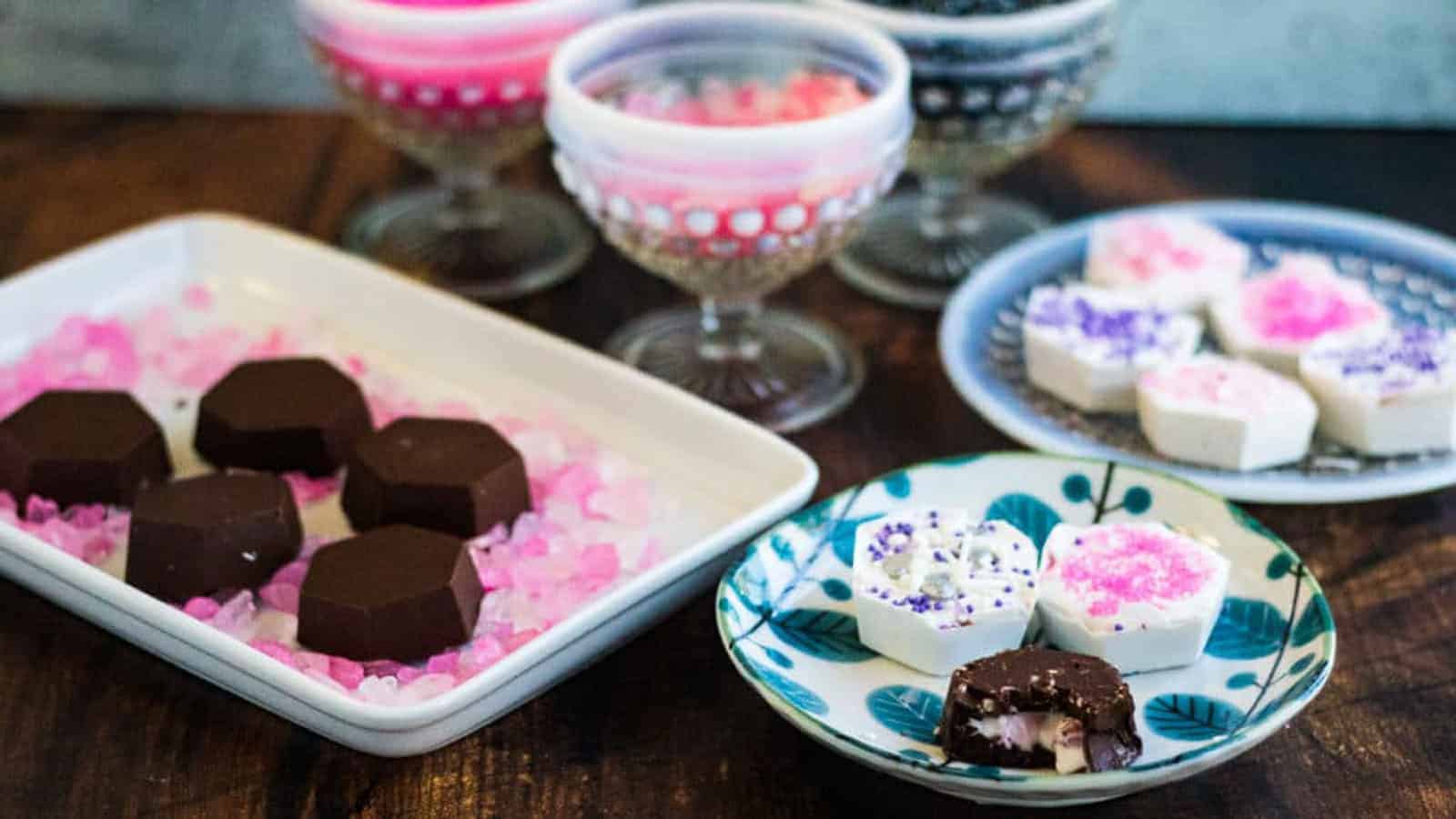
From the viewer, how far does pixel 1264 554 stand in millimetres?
942

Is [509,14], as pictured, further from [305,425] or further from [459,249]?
[305,425]

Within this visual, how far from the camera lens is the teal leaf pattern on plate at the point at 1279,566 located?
928 millimetres

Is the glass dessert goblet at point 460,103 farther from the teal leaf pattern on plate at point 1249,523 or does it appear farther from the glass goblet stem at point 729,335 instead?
the teal leaf pattern on plate at point 1249,523

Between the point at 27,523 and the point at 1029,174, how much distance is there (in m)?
0.82

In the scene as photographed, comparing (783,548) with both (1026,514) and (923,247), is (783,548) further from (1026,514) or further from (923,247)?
(923,247)

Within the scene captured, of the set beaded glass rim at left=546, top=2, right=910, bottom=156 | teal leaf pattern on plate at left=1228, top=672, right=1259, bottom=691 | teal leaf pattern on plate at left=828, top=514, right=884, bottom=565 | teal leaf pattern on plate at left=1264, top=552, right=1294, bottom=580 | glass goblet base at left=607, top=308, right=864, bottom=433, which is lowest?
glass goblet base at left=607, top=308, right=864, bottom=433

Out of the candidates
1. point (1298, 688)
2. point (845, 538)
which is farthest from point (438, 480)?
point (1298, 688)

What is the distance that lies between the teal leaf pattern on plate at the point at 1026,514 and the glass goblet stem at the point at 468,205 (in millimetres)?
553

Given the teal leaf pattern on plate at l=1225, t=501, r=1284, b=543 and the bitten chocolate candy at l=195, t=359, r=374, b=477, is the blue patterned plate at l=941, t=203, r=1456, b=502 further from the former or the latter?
the bitten chocolate candy at l=195, t=359, r=374, b=477

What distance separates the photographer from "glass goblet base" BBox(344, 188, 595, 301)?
4.40 feet

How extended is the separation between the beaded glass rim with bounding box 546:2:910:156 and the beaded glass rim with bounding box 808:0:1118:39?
0.04m

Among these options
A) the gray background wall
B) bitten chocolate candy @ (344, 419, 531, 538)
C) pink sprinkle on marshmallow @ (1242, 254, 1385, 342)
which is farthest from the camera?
the gray background wall

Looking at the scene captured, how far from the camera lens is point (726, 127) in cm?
110

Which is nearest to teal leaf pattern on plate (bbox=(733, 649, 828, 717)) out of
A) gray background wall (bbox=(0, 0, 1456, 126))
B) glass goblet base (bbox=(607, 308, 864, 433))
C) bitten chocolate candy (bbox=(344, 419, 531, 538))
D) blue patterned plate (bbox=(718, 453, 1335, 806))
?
blue patterned plate (bbox=(718, 453, 1335, 806))
